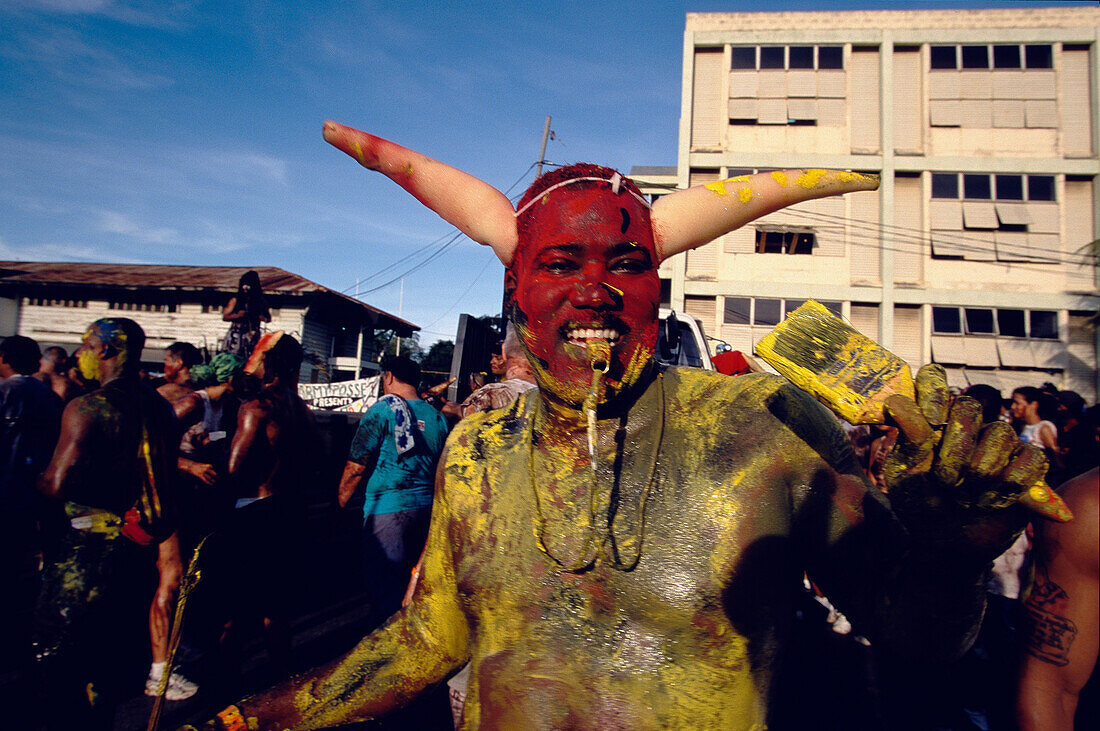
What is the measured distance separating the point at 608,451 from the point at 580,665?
487 millimetres

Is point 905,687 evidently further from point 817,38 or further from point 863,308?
point 817,38

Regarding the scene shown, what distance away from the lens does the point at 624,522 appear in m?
1.38

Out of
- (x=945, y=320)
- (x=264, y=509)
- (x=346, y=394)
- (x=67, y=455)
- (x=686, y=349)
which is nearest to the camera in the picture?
(x=67, y=455)

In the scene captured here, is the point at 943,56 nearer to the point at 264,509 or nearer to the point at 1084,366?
the point at 1084,366

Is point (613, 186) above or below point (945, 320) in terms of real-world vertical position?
below

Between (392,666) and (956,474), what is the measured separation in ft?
4.67

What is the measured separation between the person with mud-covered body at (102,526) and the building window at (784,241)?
62.4 ft

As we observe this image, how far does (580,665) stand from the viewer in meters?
1.31

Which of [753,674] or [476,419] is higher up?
[476,419]

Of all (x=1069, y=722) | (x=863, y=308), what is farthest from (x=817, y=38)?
(x=1069, y=722)

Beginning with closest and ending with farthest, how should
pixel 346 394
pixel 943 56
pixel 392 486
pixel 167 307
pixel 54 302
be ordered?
pixel 392 486 → pixel 346 394 → pixel 943 56 → pixel 167 307 → pixel 54 302

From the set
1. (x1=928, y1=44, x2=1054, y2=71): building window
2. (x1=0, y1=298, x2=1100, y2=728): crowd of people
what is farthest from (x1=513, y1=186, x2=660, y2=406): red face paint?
(x1=928, y1=44, x2=1054, y2=71): building window

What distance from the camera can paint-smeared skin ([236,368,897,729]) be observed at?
4.09 ft

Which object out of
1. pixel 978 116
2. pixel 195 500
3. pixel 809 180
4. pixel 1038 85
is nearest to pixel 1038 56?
pixel 1038 85
